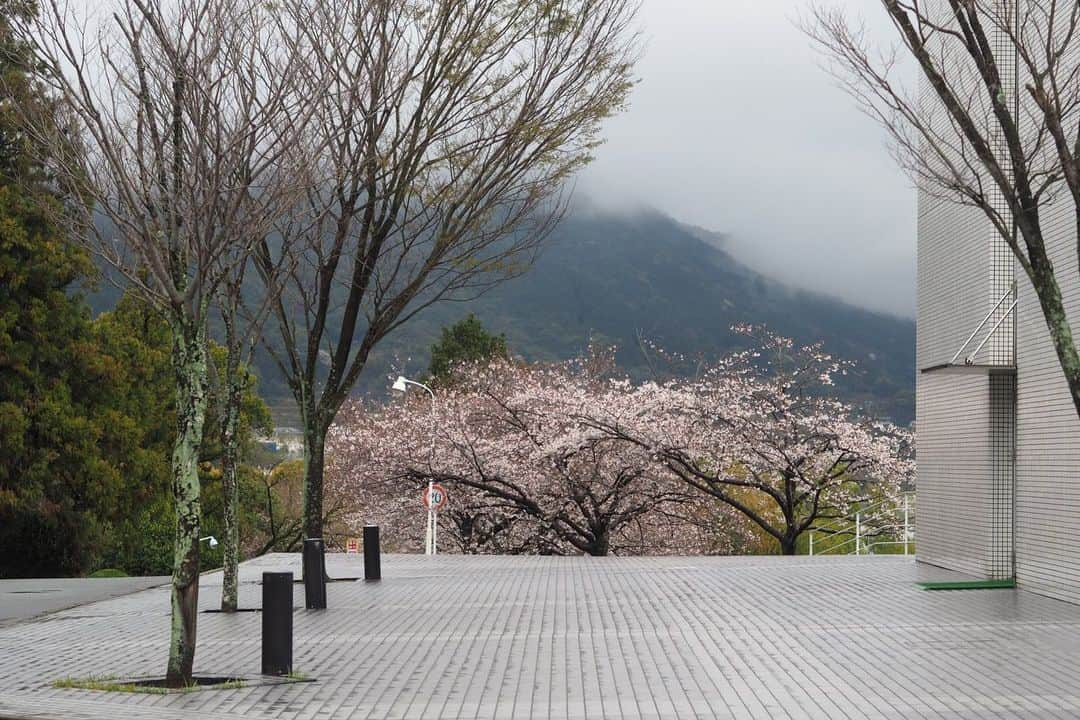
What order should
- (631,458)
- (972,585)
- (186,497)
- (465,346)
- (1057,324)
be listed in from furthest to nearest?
(465,346) → (631,458) → (972,585) → (1057,324) → (186,497)

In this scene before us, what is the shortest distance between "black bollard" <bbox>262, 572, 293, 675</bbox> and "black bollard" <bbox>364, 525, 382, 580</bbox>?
9352 millimetres

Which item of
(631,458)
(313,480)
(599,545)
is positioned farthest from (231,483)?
(599,545)

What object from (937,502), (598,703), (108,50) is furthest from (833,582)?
(108,50)

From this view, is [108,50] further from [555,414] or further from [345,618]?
[555,414]

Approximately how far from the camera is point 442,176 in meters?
18.1

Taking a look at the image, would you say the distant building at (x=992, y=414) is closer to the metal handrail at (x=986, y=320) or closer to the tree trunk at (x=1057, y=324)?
the metal handrail at (x=986, y=320)

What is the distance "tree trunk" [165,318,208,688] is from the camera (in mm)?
9945

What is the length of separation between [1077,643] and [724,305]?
15248 cm

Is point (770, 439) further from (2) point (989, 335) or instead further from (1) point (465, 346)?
(1) point (465, 346)

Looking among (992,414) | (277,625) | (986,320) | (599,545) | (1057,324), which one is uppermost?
(986,320)

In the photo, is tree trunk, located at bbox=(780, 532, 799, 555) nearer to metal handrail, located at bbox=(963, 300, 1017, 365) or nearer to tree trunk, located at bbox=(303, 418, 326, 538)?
metal handrail, located at bbox=(963, 300, 1017, 365)

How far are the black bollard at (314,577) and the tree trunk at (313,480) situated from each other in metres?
1.88

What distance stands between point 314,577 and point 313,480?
8.55 feet

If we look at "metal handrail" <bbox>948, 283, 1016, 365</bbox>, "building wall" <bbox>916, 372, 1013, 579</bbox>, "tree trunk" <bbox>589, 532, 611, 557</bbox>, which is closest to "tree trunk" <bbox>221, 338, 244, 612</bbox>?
"metal handrail" <bbox>948, 283, 1016, 365</bbox>
